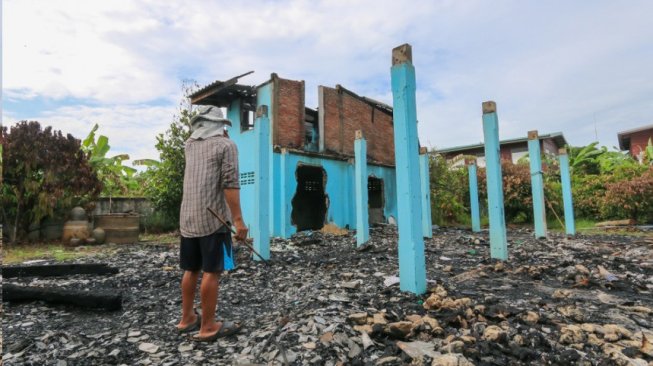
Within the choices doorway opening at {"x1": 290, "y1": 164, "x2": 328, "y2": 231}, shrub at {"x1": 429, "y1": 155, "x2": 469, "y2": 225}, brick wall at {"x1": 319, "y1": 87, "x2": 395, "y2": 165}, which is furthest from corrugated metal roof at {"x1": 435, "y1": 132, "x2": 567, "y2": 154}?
doorway opening at {"x1": 290, "y1": 164, "x2": 328, "y2": 231}

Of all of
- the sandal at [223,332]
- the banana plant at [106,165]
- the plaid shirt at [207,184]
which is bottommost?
the sandal at [223,332]

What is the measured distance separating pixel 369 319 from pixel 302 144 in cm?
869

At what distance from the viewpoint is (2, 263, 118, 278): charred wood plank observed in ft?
16.8

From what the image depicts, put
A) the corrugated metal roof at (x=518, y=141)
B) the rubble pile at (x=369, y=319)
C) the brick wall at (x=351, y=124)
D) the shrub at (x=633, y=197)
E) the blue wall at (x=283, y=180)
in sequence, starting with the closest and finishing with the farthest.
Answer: the rubble pile at (x=369, y=319)
the blue wall at (x=283, y=180)
the brick wall at (x=351, y=124)
the shrub at (x=633, y=197)
the corrugated metal roof at (x=518, y=141)

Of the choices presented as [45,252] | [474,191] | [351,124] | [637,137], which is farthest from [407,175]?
[637,137]

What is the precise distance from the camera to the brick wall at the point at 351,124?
477 inches

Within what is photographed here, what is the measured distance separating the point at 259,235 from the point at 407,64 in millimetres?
3596

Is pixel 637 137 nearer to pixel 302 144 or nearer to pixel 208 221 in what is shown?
pixel 302 144

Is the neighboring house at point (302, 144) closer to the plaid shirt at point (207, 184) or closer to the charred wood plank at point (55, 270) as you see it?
the charred wood plank at point (55, 270)

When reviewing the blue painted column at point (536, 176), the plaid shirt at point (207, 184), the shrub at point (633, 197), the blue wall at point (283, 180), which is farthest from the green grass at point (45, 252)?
the shrub at point (633, 197)

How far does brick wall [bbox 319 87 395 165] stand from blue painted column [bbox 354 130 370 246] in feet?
12.2

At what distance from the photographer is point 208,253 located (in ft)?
9.71

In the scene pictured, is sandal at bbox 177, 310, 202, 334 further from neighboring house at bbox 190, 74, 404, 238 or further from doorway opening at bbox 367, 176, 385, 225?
doorway opening at bbox 367, 176, 385, 225

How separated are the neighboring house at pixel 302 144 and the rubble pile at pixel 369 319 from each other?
4665 mm
